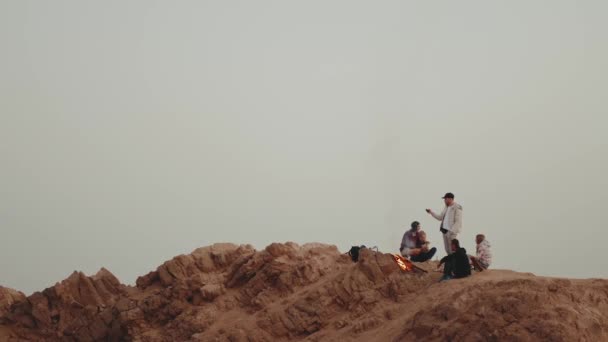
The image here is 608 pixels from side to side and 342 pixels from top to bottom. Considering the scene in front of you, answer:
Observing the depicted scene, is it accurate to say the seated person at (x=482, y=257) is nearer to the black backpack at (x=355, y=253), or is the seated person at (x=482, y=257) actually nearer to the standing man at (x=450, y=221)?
the standing man at (x=450, y=221)

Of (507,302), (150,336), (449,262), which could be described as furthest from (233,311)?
(507,302)

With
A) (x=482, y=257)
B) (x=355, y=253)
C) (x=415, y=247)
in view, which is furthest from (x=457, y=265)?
(x=355, y=253)

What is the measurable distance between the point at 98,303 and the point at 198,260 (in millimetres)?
4272

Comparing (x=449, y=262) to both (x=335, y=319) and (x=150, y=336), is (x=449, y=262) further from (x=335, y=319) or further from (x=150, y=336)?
(x=150, y=336)

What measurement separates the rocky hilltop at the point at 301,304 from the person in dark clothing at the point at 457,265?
1.22ft

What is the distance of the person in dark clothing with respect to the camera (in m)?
14.5

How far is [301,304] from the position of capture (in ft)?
52.1

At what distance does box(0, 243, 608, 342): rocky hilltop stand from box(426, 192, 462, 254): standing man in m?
0.90

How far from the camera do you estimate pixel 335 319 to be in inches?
601

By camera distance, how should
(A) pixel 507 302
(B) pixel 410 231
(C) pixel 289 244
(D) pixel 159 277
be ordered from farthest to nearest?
(D) pixel 159 277
(C) pixel 289 244
(B) pixel 410 231
(A) pixel 507 302

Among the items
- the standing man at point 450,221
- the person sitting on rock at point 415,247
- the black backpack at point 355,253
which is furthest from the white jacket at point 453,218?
the black backpack at point 355,253

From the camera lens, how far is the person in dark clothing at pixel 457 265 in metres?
14.5

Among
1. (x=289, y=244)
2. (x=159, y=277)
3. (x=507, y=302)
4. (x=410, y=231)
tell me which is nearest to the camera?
(x=507, y=302)

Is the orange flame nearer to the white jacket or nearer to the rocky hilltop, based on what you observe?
the rocky hilltop
